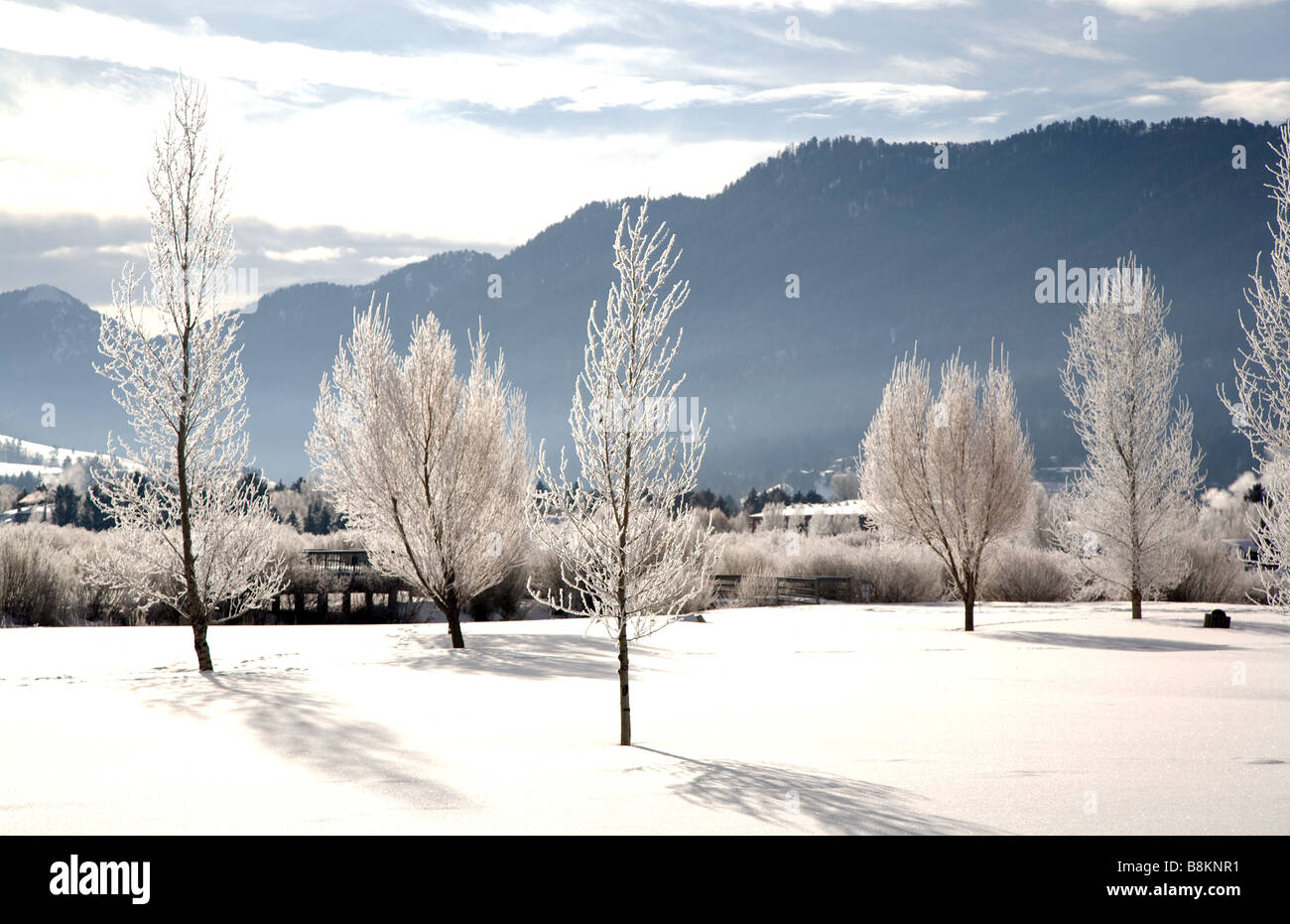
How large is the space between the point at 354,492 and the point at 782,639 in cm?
893

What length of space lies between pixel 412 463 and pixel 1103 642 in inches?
528

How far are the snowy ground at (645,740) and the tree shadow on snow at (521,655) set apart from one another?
121mm

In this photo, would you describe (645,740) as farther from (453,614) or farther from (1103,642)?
(1103,642)

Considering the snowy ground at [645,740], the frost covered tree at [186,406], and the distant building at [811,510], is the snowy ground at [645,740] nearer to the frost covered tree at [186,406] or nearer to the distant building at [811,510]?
the frost covered tree at [186,406]

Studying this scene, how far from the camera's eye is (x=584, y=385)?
8844mm

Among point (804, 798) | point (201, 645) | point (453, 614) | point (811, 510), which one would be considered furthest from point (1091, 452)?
point (811, 510)

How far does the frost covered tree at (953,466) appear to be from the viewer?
2280cm

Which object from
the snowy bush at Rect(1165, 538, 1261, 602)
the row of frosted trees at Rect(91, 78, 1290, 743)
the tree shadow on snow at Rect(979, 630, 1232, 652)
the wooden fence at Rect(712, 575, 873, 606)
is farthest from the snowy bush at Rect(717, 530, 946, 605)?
the tree shadow on snow at Rect(979, 630, 1232, 652)

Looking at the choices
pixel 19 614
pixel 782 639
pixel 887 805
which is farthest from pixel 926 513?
pixel 19 614

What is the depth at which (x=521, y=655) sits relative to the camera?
52.5ft

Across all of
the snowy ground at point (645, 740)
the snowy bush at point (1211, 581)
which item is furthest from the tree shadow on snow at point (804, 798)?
the snowy bush at point (1211, 581)

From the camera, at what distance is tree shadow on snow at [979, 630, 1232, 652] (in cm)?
1666

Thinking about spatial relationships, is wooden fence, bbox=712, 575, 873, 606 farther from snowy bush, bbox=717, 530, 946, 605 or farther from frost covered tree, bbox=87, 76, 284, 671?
frost covered tree, bbox=87, 76, 284, 671
